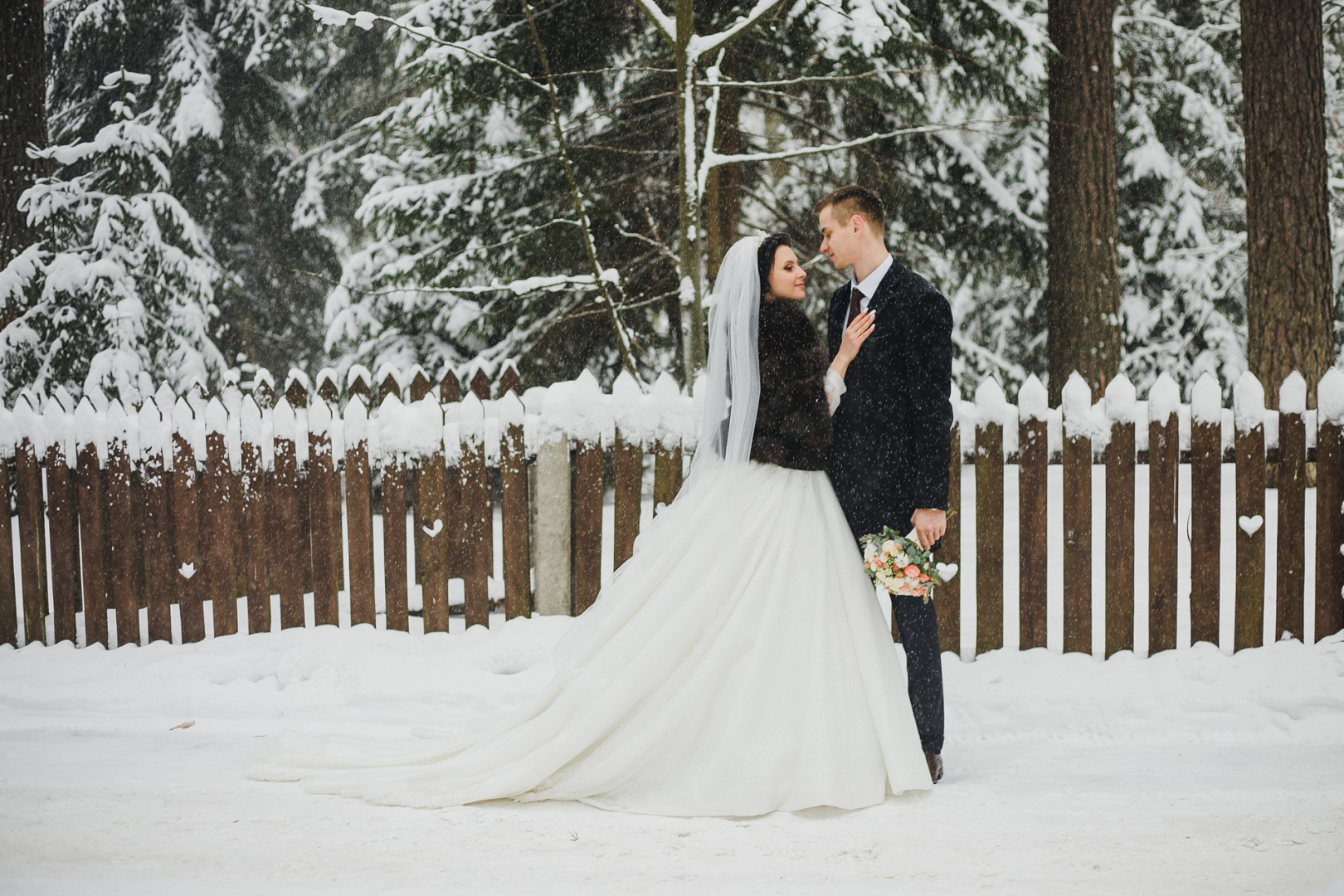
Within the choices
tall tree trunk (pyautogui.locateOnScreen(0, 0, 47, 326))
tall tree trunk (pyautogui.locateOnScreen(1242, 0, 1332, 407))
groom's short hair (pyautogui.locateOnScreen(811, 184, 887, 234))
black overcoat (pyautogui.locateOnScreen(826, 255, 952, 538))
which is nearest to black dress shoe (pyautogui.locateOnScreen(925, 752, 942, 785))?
black overcoat (pyautogui.locateOnScreen(826, 255, 952, 538))

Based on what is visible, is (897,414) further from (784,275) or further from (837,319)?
(784,275)

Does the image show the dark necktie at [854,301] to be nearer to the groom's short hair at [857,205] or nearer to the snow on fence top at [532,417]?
the groom's short hair at [857,205]

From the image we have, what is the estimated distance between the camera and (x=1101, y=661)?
4668 mm

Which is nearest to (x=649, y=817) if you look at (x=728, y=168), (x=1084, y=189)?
(x=728, y=168)

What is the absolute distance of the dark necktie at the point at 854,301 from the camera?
363cm

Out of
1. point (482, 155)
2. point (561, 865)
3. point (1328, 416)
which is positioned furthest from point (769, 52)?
point (561, 865)

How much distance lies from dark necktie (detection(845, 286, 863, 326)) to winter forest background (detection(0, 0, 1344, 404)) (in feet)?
7.61

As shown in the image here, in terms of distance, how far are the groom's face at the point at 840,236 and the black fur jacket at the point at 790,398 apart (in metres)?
0.32

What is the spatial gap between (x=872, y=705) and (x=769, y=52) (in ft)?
19.5

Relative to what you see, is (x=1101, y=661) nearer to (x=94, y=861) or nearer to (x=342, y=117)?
(x=94, y=861)

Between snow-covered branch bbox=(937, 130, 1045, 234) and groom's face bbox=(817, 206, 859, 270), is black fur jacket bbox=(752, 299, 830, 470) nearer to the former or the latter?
groom's face bbox=(817, 206, 859, 270)

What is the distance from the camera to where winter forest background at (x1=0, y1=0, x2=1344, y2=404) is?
693 cm

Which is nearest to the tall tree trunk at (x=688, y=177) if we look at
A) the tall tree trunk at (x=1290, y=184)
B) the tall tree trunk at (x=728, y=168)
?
the tall tree trunk at (x=728, y=168)

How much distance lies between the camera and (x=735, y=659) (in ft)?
11.0
